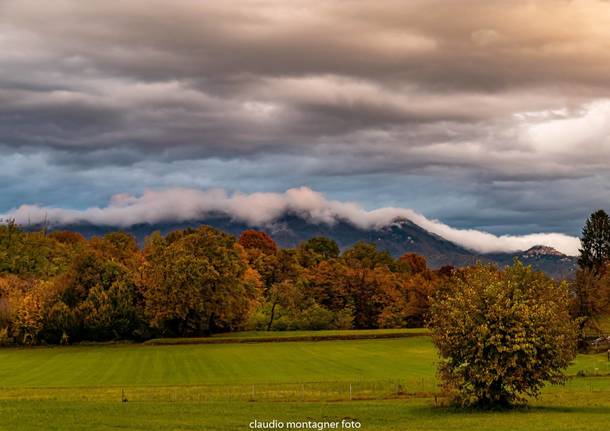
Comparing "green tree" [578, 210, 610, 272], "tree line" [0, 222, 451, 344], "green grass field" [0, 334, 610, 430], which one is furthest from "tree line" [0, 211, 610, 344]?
"green tree" [578, 210, 610, 272]

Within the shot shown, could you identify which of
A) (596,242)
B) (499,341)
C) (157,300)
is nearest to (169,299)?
(157,300)

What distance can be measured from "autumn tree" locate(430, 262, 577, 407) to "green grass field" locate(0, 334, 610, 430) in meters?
2.10

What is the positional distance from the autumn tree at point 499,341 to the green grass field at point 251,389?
6.91 ft

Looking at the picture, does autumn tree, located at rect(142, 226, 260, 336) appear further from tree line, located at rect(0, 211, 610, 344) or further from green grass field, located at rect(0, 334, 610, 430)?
green grass field, located at rect(0, 334, 610, 430)

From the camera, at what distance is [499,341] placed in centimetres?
5181

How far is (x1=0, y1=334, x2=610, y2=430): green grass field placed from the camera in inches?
1836

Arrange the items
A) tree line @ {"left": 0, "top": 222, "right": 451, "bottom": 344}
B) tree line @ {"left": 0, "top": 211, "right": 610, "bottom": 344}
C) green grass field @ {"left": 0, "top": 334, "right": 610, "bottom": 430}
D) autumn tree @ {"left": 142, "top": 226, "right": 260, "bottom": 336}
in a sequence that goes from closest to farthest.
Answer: green grass field @ {"left": 0, "top": 334, "right": 610, "bottom": 430}
tree line @ {"left": 0, "top": 211, "right": 610, "bottom": 344}
tree line @ {"left": 0, "top": 222, "right": 451, "bottom": 344}
autumn tree @ {"left": 142, "top": 226, "right": 260, "bottom": 336}

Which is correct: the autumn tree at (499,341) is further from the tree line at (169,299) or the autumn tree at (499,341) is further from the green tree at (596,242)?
the green tree at (596,242)

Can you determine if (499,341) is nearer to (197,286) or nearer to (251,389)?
(251,389)

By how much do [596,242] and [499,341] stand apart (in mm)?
151583

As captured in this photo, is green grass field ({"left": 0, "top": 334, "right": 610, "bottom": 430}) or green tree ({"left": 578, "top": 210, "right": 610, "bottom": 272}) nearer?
green grass field ({"left": 0, "top": 334, "right": 610, "bottom": 430})

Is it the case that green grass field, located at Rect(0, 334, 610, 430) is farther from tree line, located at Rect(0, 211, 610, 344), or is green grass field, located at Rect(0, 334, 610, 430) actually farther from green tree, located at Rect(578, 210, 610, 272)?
green tree, located at Rect(578, 210, 610, 272)

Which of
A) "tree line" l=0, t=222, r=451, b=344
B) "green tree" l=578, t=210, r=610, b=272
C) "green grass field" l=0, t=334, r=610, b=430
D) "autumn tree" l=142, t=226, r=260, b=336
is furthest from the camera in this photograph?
"green tree" l=578, t=210, r=610, b=272

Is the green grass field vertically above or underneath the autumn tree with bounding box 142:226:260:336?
underneath
